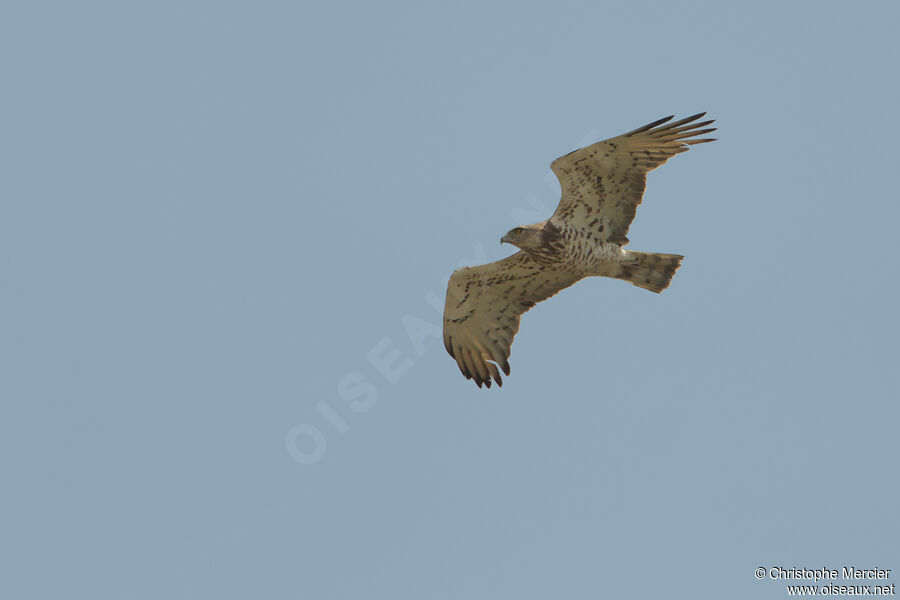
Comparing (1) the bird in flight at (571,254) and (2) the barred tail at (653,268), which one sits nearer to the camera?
(1) the bird in flight at (571,254)

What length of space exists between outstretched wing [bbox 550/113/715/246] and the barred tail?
1.03 feet

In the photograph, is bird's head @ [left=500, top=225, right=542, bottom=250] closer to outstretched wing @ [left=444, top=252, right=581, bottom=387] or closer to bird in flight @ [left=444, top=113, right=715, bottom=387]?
bird in flight @ [left=444, top=113, right=715, bottom=387]

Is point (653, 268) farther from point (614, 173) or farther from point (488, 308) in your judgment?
point (488, 308)

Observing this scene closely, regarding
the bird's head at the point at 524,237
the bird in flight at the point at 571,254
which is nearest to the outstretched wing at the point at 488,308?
the bird in flight at the point at 571,254

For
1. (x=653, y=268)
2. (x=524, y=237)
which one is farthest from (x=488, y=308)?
(x=653, y=268)

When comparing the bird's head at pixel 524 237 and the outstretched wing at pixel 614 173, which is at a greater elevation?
the outstretched wing at pixel 614 173

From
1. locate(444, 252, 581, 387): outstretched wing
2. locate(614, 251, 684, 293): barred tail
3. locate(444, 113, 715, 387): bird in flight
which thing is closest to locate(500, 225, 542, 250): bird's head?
locate(444, 113, 715, 387): bird in flight

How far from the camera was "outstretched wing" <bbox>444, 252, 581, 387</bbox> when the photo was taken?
69.9 feet

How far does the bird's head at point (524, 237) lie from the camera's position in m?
20.3

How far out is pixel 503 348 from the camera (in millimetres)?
21656

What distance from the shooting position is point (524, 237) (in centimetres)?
2033

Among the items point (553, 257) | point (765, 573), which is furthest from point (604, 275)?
point (765, 573)

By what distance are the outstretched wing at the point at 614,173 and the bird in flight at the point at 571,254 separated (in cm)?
1

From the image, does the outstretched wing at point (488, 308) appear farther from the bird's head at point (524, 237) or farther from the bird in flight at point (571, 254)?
the bird's head at point (524, 237)
